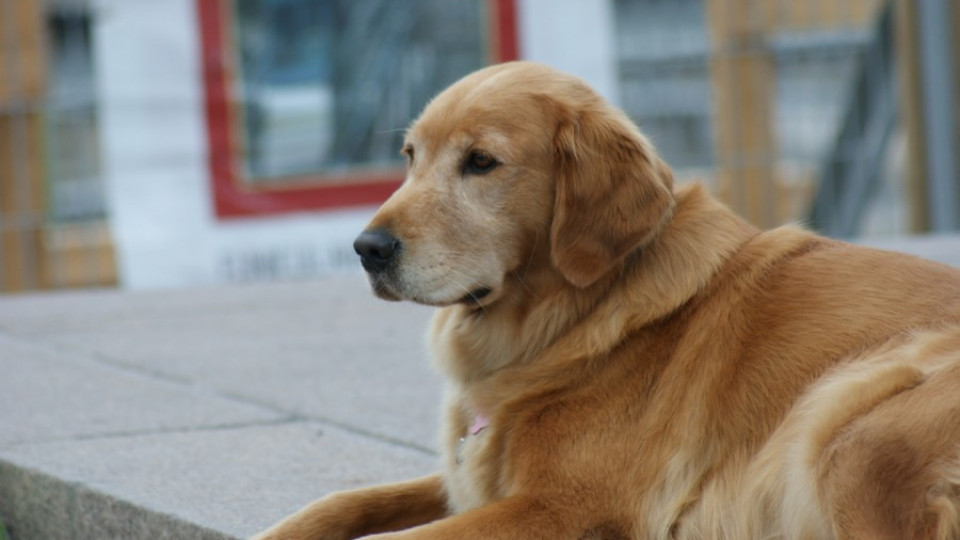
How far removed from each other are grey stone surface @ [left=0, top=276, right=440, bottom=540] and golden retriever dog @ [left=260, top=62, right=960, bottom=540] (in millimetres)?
533

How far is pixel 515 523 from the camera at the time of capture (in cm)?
293

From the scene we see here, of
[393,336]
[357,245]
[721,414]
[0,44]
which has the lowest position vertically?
[393,336]

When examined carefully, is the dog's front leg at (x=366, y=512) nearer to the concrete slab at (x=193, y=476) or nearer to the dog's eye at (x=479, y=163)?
the concrete slab at (x=193, y=476)

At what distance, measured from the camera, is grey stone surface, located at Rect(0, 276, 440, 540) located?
369 centimetres

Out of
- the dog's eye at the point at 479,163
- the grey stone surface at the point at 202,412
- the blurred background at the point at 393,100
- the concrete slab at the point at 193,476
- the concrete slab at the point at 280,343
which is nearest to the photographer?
the dog's eye at the point at 479,163

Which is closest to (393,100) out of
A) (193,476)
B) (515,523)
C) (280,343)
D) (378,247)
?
(280,343)

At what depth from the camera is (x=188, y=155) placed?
905 cm

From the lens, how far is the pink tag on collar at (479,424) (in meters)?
3.25

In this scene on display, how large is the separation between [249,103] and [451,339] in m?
5.85

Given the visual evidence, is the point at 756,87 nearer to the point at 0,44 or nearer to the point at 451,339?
the point at 0,44

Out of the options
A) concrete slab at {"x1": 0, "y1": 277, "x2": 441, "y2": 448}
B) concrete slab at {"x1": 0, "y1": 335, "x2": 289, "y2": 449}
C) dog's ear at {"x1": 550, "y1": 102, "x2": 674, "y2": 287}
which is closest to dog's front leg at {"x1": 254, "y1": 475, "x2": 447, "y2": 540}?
dog's ear at {"x1": 550, "y1": 102, "x2": 674, "y2": 287}

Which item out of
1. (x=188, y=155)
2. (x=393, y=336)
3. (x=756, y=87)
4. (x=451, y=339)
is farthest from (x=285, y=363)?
(x=756, y=87)

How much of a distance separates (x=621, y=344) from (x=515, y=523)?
20.6 inches

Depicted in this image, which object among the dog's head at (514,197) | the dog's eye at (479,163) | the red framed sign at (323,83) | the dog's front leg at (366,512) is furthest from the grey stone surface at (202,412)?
the red framed sign at (323,83)
